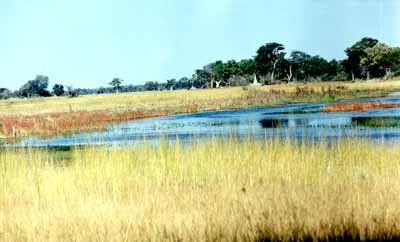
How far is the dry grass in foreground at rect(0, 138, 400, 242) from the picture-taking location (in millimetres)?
7953

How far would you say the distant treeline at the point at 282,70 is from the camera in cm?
6412

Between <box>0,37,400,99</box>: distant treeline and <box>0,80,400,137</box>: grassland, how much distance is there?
1007 centimetres

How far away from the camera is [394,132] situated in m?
18.6

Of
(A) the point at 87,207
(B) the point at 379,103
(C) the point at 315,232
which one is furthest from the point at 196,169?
(B) the point at 379,103

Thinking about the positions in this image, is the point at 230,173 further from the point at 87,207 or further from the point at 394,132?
the point at 394,132

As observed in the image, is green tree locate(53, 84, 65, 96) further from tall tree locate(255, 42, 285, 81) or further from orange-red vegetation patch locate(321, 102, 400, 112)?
orange-red vegetation patch locate(321, 102, 400, 112)

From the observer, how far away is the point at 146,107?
43.5 m

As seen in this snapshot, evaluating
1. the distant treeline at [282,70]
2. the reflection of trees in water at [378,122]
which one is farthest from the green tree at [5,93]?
the reflection of trees in water at [378,122]

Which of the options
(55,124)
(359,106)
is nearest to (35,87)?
(55,124)

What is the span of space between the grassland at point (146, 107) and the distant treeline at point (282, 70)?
33.0 ft

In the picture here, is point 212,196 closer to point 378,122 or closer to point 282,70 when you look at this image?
point 378,122

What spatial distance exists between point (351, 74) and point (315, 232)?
62480mm

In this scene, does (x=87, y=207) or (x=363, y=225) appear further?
(x=87, y=207)

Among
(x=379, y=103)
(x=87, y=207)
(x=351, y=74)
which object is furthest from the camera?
(x=351, y=74)
